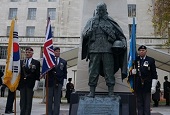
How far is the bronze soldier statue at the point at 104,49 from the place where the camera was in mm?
6168

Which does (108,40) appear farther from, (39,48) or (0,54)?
(0,54)

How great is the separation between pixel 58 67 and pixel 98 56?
1.87 meters

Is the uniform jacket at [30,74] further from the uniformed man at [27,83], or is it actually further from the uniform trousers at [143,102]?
the uniform trousers at [143,102]

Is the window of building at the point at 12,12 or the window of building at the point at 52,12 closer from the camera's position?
the window of building at the point at 52,12

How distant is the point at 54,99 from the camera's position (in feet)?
24.6

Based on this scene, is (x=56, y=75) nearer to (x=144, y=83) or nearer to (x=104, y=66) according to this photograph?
(x=104, y=66)

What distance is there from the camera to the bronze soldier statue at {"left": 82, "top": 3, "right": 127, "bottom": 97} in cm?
617

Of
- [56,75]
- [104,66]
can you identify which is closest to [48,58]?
[56,75]

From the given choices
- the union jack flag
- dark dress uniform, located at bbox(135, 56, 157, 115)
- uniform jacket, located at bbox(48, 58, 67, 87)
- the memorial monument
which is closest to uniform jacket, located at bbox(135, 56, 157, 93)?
dark dress uniform, located at bbox(135, 56, 157, 115)

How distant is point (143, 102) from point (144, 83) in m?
0.53

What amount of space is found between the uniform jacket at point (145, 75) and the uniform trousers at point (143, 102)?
0.12 metres

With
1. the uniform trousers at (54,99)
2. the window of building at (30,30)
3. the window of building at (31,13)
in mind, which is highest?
the window of building at (31,13)

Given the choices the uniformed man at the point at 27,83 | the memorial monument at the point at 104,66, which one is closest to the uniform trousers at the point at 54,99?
the uniformed man at the point at 27,83

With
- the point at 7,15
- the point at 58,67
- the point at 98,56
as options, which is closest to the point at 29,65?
the point at 58,67
